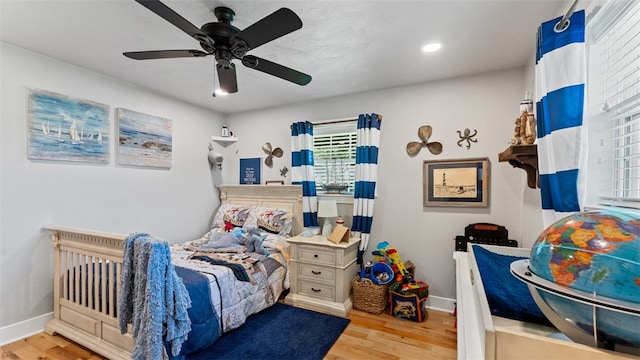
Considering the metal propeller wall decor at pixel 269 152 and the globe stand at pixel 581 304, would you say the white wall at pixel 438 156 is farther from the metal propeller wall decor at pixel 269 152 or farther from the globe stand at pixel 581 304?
the globe stand at pixel 581 304

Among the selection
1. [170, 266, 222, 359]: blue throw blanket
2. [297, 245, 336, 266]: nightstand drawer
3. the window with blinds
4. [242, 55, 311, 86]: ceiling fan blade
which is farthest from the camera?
[297, 245, 336, 266]: nightstand drawer

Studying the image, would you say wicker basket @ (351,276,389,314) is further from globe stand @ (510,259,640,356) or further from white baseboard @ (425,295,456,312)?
globe stand @ (510,259,640,356)

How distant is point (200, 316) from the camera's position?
1919mm

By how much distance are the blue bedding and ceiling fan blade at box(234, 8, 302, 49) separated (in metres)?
1.37

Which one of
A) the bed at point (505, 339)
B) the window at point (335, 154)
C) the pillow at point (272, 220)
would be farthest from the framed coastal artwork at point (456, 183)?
the bed at point (505, 339)

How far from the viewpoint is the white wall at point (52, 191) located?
2.11 metres

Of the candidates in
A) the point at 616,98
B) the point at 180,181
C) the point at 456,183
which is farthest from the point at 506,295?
the point at 180,181

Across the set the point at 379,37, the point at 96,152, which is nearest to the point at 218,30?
the point at 379,37

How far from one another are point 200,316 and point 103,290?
75 cm

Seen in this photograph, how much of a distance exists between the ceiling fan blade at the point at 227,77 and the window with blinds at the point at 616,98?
1960 mm

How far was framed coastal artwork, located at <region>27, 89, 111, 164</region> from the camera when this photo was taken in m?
2.22

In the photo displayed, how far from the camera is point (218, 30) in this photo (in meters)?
1.53

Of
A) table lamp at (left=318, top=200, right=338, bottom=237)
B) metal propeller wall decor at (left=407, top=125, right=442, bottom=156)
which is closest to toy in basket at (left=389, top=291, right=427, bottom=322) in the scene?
table lamp at (left=318, top=200, right=338, bottom=237)

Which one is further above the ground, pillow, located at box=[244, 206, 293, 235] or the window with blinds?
the window with blinds
